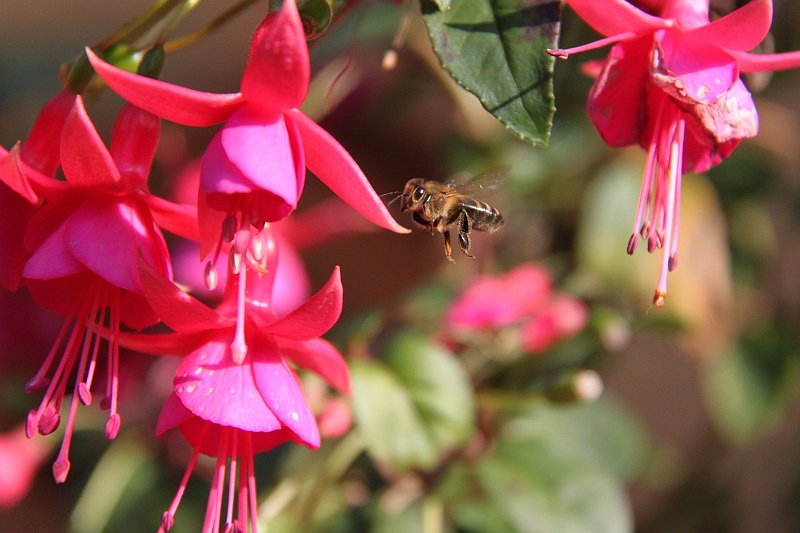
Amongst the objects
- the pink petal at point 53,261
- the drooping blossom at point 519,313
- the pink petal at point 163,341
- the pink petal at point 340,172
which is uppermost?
the pink petal at point 340,172

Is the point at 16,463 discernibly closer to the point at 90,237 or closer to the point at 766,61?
the point at 90,237

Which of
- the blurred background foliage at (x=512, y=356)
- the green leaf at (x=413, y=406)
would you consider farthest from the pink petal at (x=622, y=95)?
the green leaf at (x=413, y=406)

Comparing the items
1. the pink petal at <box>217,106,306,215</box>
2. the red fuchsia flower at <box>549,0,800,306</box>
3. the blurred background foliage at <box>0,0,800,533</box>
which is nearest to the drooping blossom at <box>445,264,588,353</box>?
the blurred background foliage at <box>0,0,800,533</box>

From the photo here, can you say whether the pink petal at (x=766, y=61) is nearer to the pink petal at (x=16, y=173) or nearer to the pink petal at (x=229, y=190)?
the pink petal at (x=229, y=190)

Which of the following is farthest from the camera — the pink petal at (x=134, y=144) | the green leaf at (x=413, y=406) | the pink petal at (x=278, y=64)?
the green leaf at (x=413, y=406)

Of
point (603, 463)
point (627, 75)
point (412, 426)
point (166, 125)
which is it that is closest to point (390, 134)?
point (166, 125)

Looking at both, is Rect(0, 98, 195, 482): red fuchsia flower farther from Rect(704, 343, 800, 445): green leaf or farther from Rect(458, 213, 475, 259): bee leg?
Rect(704, 343, 800, 445): green leaf
